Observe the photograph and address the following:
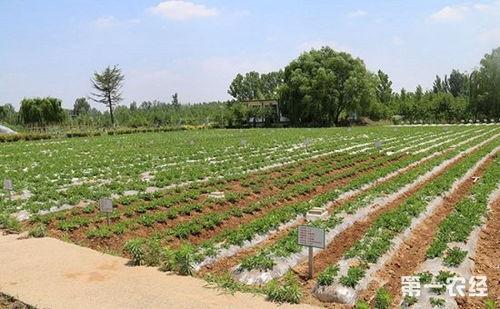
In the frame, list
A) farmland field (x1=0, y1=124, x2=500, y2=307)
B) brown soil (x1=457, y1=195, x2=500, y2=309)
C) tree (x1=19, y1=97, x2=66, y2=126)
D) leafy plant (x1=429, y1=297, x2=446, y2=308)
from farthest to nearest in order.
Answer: tree (x1=19, y1=97, x2=66, y2=126) → farmland field (x1=0, y1=124, x2=500, y2=307) → brown soil (x1=457, y1=195, x2=500, y2=309) → leafy plant (x1=429, y1=297, x2=446, y2=308)

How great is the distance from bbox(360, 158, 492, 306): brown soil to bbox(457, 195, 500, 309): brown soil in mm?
876

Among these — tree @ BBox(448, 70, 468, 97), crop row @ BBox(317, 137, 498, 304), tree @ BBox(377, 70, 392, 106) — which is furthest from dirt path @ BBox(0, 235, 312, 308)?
tree @ BBox(448, 70, 468, 97)

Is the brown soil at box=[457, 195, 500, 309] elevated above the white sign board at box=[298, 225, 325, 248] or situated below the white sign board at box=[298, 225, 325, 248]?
below

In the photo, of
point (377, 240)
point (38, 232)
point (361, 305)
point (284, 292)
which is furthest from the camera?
point (38, 232)

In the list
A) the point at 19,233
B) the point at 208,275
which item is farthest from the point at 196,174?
the point at 208,275

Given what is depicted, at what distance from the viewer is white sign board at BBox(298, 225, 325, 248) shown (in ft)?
22.5

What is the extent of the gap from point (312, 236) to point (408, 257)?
8.65ft

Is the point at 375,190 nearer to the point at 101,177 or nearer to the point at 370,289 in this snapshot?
the point at 370,289

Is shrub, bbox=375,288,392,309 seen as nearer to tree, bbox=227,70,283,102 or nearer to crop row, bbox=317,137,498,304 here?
crop row, bbox=317,137,498,304

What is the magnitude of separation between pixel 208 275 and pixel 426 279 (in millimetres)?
3266

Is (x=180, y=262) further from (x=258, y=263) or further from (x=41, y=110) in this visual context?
(x=41, y=110)

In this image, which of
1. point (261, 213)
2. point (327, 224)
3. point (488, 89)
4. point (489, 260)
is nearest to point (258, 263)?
point (327, 224)

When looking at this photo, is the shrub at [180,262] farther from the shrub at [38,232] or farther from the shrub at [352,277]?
the shrub at [38,232]

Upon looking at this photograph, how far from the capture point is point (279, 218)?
1070 centimetres
